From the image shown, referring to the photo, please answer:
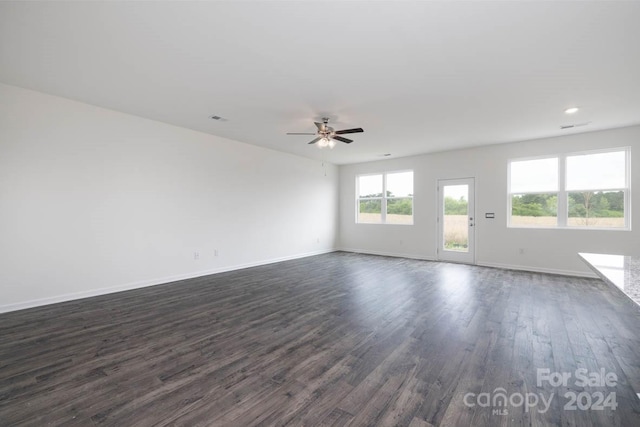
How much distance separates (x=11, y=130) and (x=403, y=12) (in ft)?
15.2

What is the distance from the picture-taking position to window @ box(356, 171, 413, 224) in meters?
7.59

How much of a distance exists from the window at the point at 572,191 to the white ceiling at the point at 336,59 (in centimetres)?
94

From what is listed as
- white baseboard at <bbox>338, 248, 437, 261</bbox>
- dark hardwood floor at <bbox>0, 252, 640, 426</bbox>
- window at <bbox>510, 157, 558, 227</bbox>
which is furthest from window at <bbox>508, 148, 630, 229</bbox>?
white baseboard at <bbox>338, 248, 437, 261</bbox>

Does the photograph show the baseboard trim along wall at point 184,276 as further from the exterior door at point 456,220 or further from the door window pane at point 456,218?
the door window pane at point 456,218

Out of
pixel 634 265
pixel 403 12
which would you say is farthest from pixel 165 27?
pixel 634 265

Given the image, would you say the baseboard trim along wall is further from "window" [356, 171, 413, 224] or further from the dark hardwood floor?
"window" [356, 171, 413, 224]

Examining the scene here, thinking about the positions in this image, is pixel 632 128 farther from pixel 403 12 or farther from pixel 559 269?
pixel 403 12

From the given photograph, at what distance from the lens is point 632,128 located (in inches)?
193

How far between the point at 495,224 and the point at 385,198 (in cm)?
279

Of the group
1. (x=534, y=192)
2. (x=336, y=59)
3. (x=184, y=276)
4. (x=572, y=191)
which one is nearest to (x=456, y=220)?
(x=534, y=192)

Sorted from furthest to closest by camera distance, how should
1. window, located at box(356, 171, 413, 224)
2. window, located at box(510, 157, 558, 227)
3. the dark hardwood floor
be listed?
window, located at box(356, 171, 413, 224)
window, located at box(510, 157, 558, 227)
the dark hardwood floor

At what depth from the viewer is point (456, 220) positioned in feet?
22.2

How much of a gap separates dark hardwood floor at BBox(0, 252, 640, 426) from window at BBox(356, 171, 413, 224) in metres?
3.63

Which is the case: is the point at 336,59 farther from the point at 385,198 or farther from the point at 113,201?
the point at 385,198
